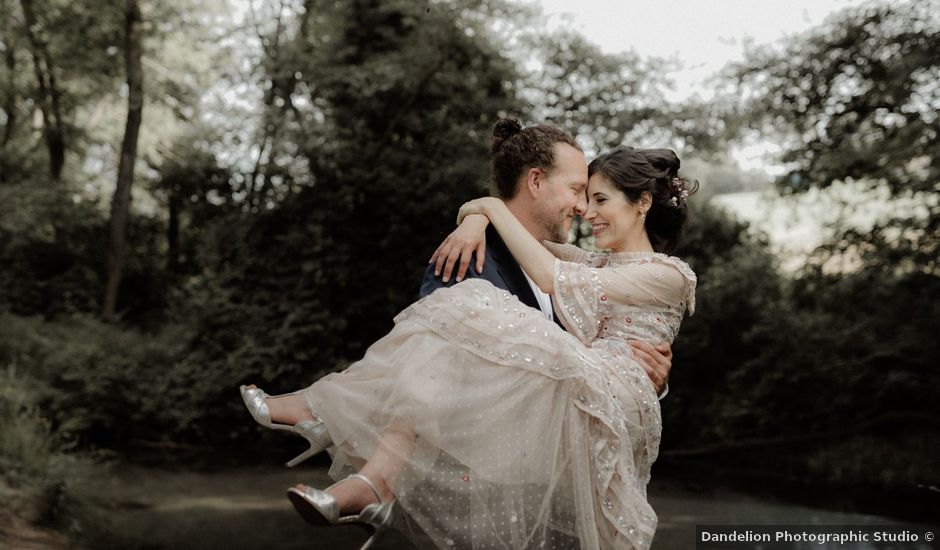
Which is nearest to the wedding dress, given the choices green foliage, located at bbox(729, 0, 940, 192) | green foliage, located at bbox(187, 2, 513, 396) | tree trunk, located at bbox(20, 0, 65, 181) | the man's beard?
the man's beard

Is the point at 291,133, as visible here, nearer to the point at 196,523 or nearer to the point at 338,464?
the point at 196,523

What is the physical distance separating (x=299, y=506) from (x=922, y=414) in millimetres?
10069

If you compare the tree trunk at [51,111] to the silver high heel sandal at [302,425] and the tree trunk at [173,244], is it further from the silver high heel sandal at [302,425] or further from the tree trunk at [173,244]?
the silver high heel sandal at [302,425]

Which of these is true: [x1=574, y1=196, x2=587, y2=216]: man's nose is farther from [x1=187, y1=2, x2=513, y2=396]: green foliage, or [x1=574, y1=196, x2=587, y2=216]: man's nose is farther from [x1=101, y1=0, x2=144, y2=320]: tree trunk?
[x1=101, y1=0, x2=144, y2=320]: tree trunk

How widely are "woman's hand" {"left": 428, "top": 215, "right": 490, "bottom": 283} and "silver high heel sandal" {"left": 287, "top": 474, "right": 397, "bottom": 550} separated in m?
0.77

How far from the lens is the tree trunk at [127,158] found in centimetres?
1479

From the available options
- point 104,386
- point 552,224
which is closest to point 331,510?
point 552,224

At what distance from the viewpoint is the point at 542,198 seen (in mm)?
3084

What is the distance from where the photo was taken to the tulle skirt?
7.75 ft

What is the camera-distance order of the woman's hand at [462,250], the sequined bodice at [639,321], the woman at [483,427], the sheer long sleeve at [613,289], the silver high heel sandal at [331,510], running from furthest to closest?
1. the sequined bodice at [639,321]
2. the sheer long sleeve at [613,289]
3. the woman's hand at [462,250]
4. the woman at [483,427]
5. the silver high heel sandal at [331,510]

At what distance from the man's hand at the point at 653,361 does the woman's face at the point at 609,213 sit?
44cm

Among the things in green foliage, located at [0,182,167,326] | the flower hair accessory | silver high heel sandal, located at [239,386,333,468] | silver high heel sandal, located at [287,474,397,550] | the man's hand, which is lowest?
silver high heel sandal, located at [287,474,397,550]

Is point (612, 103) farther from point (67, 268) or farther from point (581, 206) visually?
point (67, 268)

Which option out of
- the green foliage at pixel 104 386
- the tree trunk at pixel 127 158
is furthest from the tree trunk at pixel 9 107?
the green foliage at pixel 104 386
